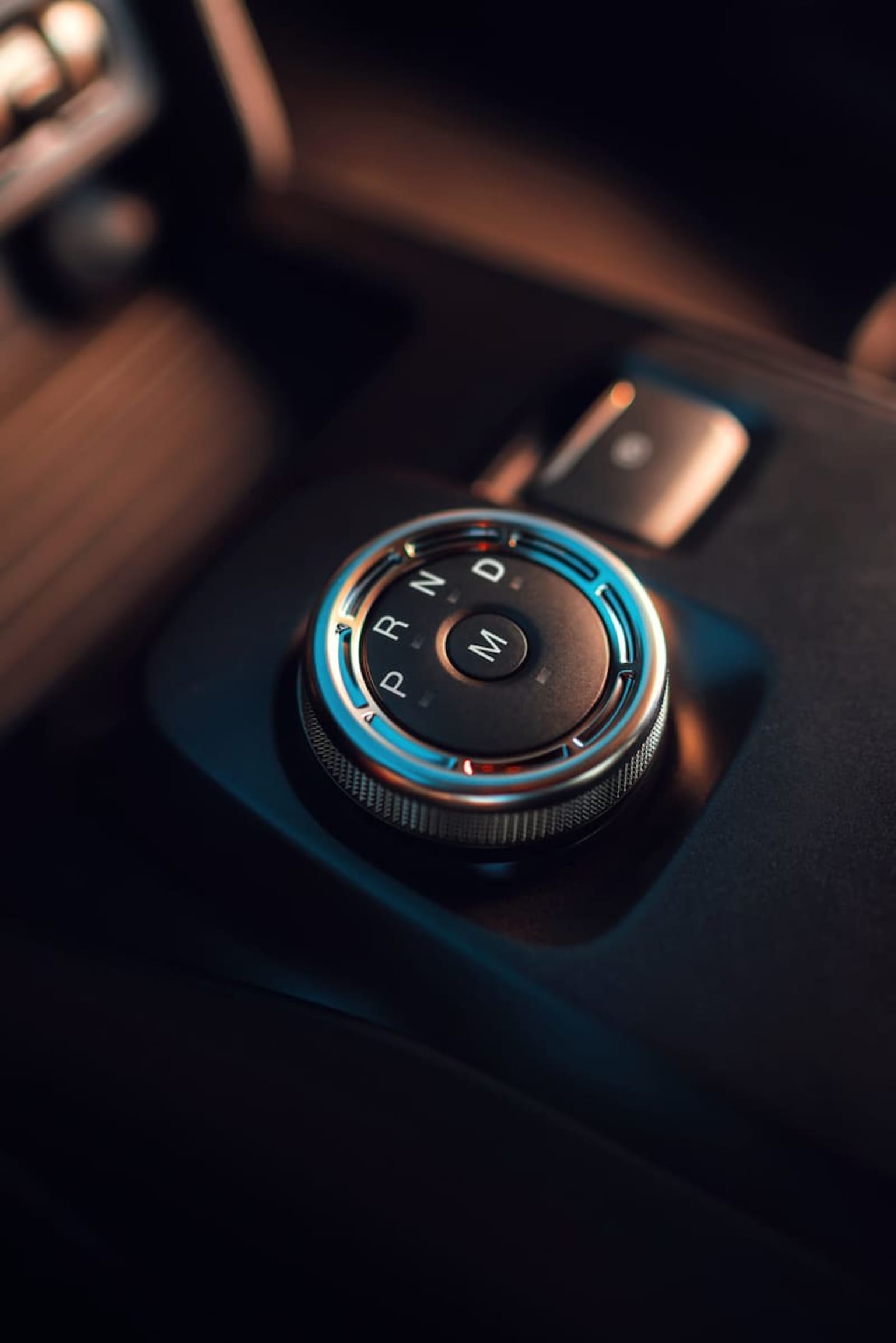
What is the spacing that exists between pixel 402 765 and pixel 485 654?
53 millimetres

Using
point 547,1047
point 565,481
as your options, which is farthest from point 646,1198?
point 565,481

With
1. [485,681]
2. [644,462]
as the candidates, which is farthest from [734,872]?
[644,462]

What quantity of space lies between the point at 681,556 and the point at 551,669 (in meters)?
0.10

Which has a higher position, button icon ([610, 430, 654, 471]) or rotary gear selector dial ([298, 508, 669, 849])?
button icon ([610, 430, 654, 471])

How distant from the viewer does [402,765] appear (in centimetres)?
43

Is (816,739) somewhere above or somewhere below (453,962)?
above

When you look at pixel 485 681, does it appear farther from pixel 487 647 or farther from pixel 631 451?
pixel 631 451

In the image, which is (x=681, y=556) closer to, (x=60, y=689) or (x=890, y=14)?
(x=60, y=689)

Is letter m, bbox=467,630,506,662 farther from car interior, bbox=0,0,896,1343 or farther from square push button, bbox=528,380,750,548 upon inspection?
square push button, bbox=528,380,750,548

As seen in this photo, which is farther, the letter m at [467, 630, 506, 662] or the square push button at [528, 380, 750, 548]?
the square push button at [528, 380, 750, 548]

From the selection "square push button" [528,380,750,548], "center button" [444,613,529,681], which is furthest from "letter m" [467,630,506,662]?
→ "square push button" [528,380,750,548]

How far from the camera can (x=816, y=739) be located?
47 cm

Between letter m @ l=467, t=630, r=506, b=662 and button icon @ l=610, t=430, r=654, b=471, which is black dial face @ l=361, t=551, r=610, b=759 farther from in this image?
button icon @ l=610, t=430, r=654, b=471

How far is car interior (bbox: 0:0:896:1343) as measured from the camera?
0.41 m
